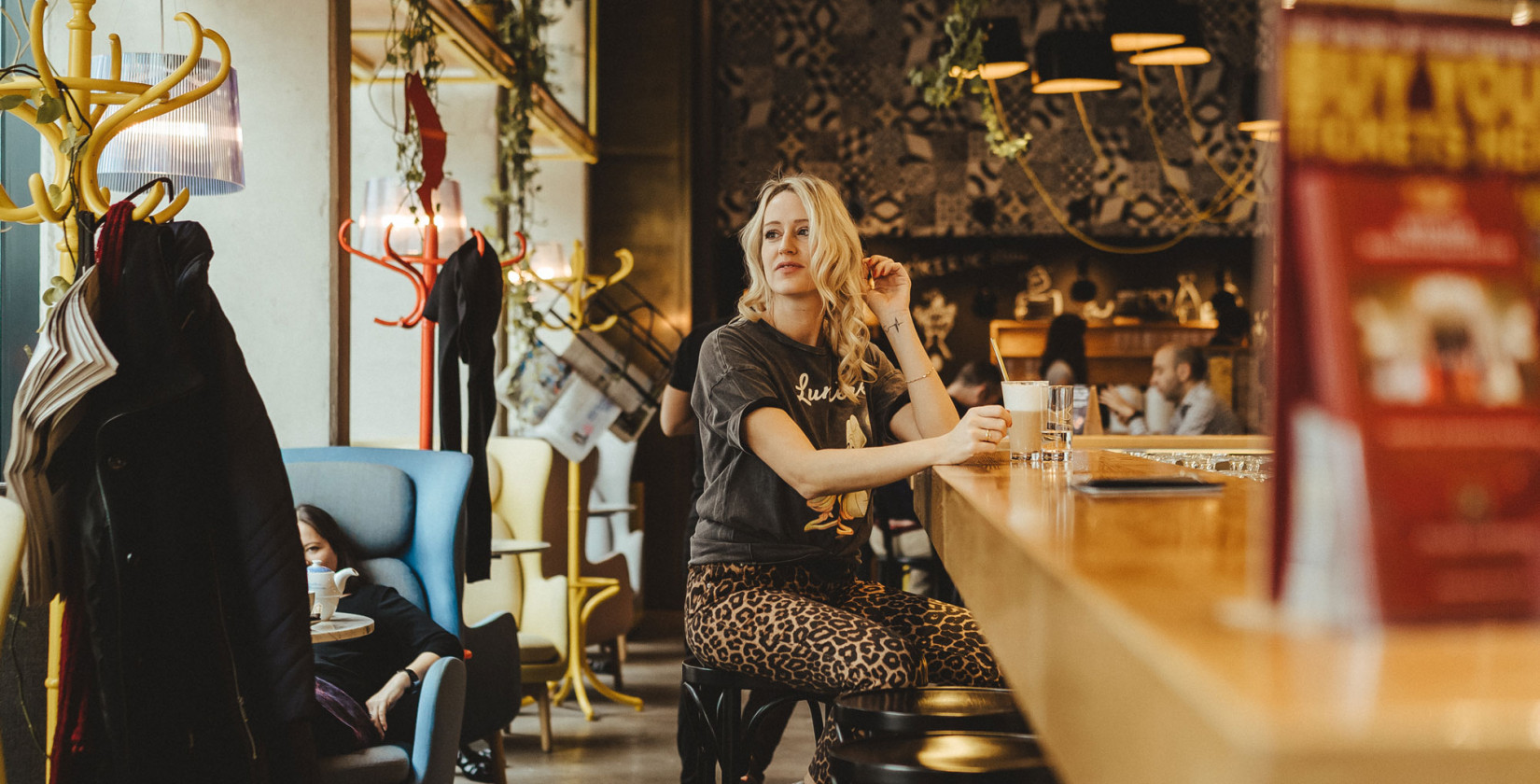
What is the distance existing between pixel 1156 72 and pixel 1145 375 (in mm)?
2007

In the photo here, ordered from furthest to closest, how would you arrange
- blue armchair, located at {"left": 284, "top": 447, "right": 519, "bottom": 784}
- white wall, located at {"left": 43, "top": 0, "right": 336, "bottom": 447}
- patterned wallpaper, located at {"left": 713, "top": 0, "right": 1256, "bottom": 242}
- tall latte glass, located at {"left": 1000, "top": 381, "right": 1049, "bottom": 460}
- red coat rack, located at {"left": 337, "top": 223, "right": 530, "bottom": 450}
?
patterned wallpaper, located at {"left": 713, "top": 0, "right": 1256, "bottom": 242} → red coat rack, located at {"left": 337, "top": 223, "right": 530, "bottom": 450} → white wall, located at {"left": 43, "top": 0, "right": 336, "bottom": 447} → blue armchair, located at {"left": 284, "top": 447, "right": 519, "bottom": 784} → tall latte glass, located at {"left": 1000, "top": 381, "right": 1049, "bottom": 460}

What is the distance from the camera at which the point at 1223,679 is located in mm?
464

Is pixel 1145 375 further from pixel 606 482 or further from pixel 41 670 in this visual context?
pixel 41 670

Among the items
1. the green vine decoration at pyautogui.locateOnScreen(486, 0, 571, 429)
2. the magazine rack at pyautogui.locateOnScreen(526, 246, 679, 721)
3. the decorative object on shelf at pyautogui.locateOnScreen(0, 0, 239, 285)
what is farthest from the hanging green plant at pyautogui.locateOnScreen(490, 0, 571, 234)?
the decorative object on shelf at pyautogui.locateOnScreen(0, 0, 239, 285)

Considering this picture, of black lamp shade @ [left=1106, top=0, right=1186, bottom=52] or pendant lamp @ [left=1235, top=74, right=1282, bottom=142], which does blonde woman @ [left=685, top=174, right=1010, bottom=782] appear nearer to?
black lamp shade @ [left=1106, top=0, right=1186, bottom=52]

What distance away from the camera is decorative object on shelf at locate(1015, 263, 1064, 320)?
815 centimetres

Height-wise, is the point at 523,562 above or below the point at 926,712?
below

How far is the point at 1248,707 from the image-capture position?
43cm

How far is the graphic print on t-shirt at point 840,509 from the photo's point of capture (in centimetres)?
216

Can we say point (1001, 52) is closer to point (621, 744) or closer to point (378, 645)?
point (621, 744)

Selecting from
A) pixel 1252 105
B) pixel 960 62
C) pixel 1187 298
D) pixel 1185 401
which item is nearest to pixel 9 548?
pixel 960 62

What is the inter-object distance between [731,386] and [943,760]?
2.77 ft

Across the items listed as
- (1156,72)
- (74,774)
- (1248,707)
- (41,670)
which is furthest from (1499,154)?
(1156,72)

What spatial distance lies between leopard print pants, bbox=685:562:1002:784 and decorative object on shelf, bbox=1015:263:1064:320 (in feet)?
20.1
